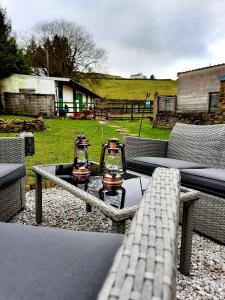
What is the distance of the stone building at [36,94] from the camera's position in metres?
14.4

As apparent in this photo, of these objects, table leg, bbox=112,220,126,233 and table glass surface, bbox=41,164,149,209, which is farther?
table glass surface, bbox=41,164,149,209

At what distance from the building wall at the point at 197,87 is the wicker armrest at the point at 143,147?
994 cm

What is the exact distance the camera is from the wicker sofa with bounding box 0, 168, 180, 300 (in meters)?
0.43

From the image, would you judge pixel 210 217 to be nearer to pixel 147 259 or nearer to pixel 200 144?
pixel 200 144

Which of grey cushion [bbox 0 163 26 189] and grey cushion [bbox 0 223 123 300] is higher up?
grey cushion [bbox 0 223 123 300]

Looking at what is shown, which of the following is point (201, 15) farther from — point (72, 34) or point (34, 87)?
point (72, 34)

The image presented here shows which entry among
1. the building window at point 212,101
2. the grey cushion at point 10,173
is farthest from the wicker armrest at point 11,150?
the building window at point 212,101

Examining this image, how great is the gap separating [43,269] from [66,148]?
5.11 meters

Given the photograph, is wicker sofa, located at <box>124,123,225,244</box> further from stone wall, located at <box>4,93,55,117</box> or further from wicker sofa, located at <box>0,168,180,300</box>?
stone wall, located at <box>4,93,55,117</box>

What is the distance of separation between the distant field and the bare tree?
14.7 m

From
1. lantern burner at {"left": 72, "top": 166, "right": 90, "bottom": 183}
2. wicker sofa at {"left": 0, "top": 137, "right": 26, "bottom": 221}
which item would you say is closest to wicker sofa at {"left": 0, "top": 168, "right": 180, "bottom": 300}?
lantern burner at {"left": 72, "top": 166, "right": 90, "bottom": 183}

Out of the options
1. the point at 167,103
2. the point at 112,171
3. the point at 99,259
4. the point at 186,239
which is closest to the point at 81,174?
the point at 112,171

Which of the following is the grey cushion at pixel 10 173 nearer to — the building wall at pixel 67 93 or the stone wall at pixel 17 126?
the stone wall at pixel 17 126

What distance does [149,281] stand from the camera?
1.40 ft
